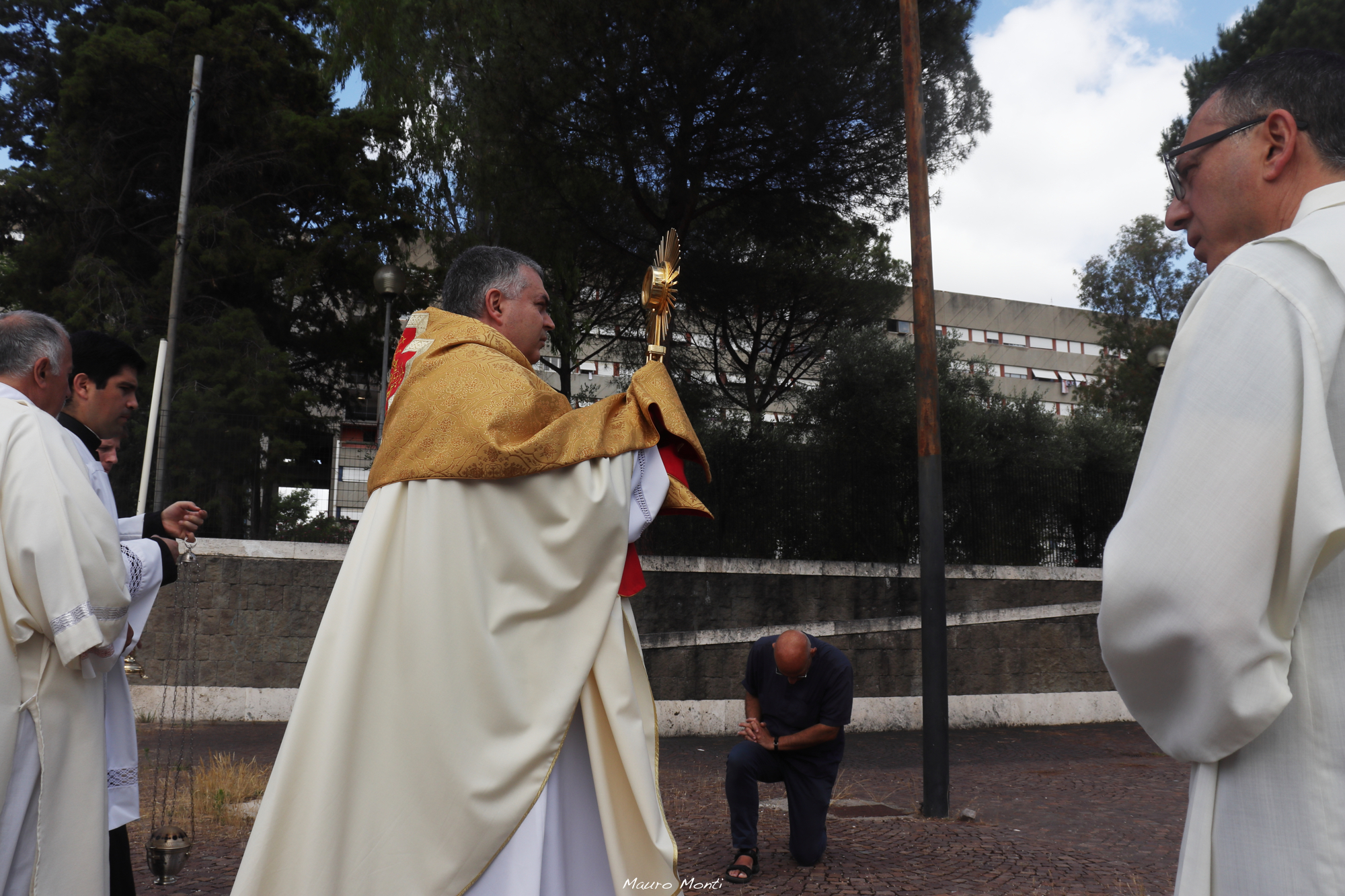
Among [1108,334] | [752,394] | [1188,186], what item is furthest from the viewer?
[1108,334]

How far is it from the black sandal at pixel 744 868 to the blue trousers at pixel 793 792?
95 mm

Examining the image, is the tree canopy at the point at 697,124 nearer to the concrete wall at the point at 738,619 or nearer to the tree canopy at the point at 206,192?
the tree canopy at the point at 206,192

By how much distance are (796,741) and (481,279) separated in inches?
132

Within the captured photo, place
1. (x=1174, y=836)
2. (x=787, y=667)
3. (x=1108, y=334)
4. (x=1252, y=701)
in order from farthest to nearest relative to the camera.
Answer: (x=1108, y=334) < (x=1174, y=836) < (x=787, y=667) < (x=1252, y=701)

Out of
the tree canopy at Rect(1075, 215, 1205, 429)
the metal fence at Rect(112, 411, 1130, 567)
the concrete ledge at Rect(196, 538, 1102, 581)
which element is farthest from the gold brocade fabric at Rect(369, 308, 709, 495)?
the tree canopy at Rect(1075, 215, 1205, 429)

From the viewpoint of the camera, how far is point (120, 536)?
320 cm

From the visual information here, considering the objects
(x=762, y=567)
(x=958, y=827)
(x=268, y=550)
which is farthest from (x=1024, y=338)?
(x=958, y=827)

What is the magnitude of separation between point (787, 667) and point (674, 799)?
2.10m

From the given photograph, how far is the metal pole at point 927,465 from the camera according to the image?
6.84 m

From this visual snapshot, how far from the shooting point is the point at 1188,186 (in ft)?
4.94

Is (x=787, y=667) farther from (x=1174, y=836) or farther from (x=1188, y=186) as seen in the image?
(x=1188, y=186)

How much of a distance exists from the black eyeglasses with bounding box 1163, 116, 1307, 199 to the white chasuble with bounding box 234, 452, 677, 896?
1636 mm

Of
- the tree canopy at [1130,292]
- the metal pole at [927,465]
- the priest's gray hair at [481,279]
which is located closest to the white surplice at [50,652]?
the priest's gray hair at [481,279]

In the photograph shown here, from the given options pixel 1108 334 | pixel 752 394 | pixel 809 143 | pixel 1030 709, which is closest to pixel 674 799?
pixel 1030 709
